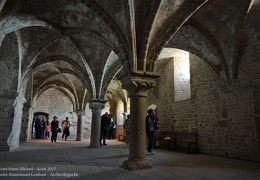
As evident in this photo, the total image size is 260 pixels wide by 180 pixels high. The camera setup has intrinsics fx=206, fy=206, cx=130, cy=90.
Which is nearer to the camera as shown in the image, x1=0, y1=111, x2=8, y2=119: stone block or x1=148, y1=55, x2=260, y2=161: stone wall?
x1=148, y1=55, x2=260, y2=161: stone wall

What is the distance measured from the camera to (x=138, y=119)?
4.71 m

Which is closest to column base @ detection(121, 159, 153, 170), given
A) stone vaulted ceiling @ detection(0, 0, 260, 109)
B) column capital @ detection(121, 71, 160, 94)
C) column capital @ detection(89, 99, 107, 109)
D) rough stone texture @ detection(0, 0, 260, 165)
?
rough stone texture @ detection(0, 0, 260, 165)

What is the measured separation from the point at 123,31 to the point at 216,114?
4627mm

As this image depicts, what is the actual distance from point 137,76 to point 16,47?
4346 mm

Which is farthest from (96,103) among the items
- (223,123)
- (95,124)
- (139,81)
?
(223,123)

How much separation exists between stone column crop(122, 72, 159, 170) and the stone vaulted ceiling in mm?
250

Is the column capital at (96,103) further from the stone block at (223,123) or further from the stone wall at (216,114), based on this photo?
the stone block at (223,123)

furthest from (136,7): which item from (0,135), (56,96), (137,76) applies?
(56,96)

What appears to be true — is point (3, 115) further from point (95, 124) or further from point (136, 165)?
point (136, 165)

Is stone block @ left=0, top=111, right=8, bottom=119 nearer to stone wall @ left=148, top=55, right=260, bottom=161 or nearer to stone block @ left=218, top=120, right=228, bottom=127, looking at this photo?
stone wall @ left=148, top=55, right=260, bottom=161

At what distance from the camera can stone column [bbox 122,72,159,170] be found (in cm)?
455

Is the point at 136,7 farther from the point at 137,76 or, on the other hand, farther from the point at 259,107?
the point at 259,107

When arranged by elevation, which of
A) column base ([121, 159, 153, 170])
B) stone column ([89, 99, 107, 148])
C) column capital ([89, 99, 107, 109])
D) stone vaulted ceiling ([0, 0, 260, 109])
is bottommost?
column base ([121, 159, 153, 170])

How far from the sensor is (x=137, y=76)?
15.8ft
